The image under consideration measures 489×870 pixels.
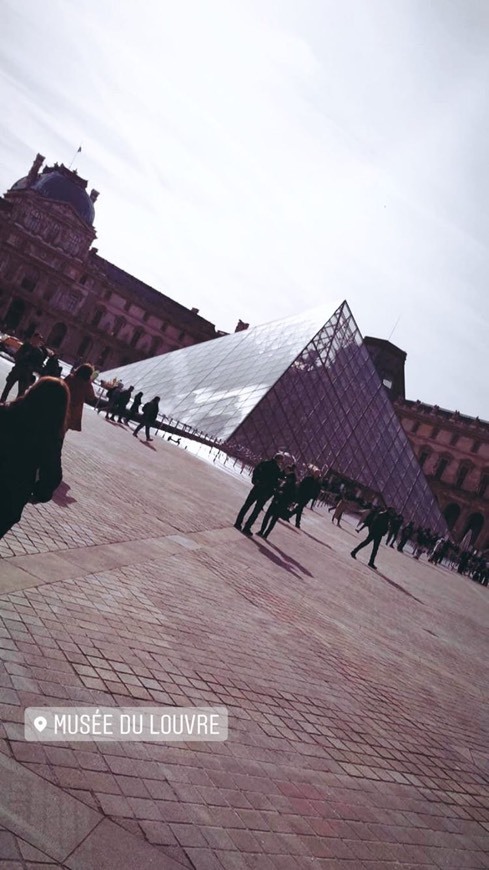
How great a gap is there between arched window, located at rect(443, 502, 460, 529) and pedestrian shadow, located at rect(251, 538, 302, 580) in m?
55.5

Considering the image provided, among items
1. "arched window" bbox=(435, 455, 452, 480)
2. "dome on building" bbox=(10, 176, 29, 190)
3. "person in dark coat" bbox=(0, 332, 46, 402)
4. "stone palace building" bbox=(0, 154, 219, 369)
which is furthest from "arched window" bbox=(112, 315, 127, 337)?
"person in dark coat" bbox=(0, 332, 46, 402)

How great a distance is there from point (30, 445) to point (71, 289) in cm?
6572

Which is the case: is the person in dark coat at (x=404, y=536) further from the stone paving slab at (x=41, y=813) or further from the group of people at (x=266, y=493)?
the stone paving slab at (x=41, y=813)

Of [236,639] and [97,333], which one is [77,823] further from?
[97,333]

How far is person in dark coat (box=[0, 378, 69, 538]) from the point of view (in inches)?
123

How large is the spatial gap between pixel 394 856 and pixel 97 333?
6800cm

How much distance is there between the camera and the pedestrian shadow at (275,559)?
8360 millimetres

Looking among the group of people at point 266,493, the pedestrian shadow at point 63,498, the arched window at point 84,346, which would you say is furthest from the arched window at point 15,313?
the pedestrian shadow at point 63,498

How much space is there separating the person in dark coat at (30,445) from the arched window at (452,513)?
61851 millimetres

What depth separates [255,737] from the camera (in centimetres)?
327

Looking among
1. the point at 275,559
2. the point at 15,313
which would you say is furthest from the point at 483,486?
the point at 275,559

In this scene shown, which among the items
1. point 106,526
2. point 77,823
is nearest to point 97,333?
point 106,526

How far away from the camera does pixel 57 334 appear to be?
6481cm

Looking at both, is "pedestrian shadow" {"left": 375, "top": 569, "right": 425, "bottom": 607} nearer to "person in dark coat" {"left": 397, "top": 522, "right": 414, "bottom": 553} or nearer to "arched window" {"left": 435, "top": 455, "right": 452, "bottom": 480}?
"person in dark coat" {"left": 397, "top": 522, "right": 414, "bottom": 553}
